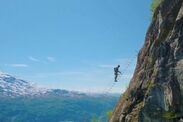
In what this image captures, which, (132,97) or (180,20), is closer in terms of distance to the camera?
(180,20)

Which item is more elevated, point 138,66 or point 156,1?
point 156,1

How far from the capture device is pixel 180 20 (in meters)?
33.9

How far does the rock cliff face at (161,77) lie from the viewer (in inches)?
1257

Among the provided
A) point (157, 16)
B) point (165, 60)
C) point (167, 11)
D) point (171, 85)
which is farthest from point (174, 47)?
point (157, 16)

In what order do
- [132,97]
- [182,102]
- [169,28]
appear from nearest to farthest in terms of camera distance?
[182,102] < [169,28] < [132,97]

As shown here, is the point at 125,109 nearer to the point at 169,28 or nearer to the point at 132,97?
the point at 132,97

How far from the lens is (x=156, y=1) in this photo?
46.5 m

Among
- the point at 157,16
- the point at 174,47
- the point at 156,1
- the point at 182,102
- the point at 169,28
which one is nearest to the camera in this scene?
the point at 182,102

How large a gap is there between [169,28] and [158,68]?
4587 millimetres

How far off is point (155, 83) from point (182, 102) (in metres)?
3.69

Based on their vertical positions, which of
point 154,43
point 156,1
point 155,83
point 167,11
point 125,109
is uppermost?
point 156,1

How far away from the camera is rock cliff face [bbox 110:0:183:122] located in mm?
31938

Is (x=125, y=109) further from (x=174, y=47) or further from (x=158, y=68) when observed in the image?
(x=174, y=47)

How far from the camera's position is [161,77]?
33.4m
